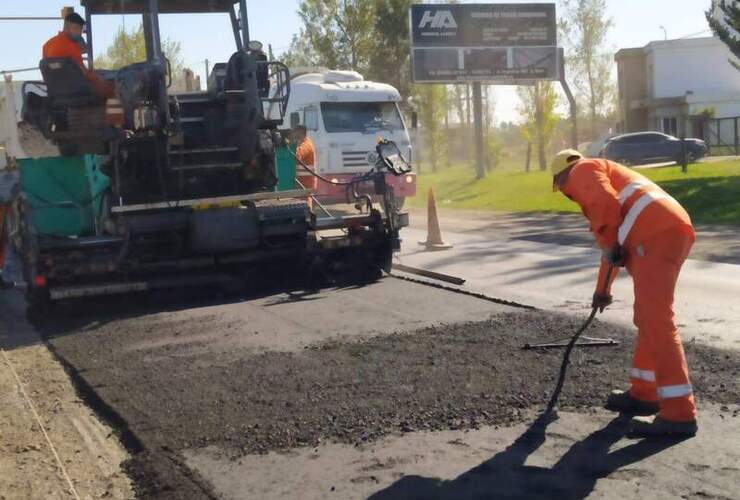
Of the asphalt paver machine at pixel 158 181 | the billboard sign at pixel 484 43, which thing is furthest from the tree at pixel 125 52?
the billboard sign at pixel 484 43

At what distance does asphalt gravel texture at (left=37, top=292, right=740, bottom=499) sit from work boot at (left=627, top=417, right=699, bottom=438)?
0.61m

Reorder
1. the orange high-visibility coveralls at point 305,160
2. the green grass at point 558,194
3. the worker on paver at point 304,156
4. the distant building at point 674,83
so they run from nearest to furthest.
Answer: the worker on paver at point 304,156, the orange high-visibility coveralls at point 305,160, the green grass at point 558,194, the distant building at point 674,83

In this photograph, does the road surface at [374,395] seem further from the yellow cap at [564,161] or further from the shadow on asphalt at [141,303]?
the yellow cap at [564,161]

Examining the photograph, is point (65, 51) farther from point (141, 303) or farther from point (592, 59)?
point (592, 59)

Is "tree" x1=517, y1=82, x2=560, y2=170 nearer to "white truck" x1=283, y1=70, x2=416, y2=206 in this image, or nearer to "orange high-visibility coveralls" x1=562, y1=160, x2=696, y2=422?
"white truck" x1=283, y1=70, x2=416, y2=206

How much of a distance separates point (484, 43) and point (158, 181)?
26.1 metres

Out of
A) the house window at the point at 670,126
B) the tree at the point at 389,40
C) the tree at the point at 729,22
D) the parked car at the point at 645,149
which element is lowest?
the parked car at the point at 645,149

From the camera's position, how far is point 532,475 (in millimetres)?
5145

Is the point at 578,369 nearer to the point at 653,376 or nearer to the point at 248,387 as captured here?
the point at 653,376

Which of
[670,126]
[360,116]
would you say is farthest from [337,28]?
[670,126]

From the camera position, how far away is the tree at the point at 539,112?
4228cm

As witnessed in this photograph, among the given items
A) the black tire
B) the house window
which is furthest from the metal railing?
the black tire

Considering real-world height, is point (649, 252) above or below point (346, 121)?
below

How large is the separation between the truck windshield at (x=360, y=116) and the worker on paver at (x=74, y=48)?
10929mm
